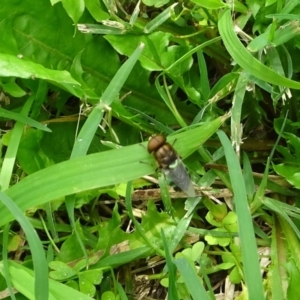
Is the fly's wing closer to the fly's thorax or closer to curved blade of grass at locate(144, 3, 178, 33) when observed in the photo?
the fly's thorax

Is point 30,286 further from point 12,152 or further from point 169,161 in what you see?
point 169,161

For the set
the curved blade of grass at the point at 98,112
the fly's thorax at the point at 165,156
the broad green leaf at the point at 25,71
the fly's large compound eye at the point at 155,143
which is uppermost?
the broad green leaf at the point at 25,71

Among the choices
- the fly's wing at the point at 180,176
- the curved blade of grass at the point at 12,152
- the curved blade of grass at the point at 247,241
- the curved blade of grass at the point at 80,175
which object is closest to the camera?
the curved blade of grass at the point at 247,241

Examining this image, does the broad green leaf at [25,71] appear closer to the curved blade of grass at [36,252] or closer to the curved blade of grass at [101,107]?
the curved blade of grass at [101,107]

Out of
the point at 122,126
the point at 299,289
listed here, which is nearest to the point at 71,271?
the point at 122,126

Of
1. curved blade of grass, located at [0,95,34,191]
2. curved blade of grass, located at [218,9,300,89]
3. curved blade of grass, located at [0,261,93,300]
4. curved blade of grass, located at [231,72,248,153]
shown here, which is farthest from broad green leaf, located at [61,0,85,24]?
curved blade of grass, located at [0,261,93,300]

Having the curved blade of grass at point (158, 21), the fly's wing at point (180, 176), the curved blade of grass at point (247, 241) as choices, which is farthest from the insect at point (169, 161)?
the curved blade of grass at point (158, 21)
